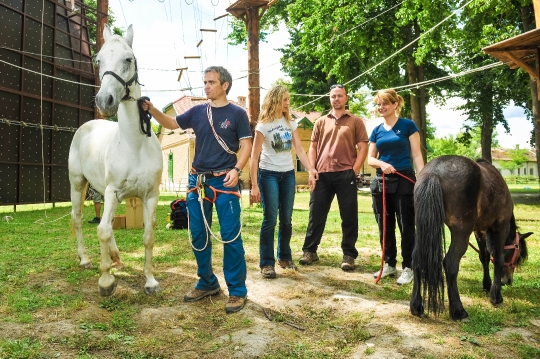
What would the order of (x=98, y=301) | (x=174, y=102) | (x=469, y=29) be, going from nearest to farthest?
(x=98, y=301)
(x=469, y=29)
(x=174, y=102)

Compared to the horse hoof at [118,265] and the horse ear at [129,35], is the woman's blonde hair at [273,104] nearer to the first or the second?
the horse ear at [129,35]

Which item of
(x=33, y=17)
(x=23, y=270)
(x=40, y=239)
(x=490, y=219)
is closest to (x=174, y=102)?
(x=33, y=17)

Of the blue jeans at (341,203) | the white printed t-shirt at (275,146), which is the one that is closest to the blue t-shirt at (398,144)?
the blue jeans at (341,203)

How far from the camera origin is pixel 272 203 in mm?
4703

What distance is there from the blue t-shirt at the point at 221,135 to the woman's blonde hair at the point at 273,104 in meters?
1.01

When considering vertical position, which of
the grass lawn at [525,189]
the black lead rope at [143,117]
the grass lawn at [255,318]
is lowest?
the grass lawn at [255,318]

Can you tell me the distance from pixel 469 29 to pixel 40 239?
1583cm

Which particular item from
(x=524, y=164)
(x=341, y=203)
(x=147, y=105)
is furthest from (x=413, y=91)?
(x=524, y=164)

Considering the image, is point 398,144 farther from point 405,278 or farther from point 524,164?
point 524,164

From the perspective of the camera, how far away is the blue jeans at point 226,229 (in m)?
3.67

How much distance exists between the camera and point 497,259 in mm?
3955

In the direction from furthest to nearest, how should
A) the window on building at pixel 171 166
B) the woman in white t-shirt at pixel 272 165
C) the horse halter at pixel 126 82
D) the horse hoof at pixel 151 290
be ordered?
the window on building at pixel 171 166
the woman in white t-shirt at pixel 272 165
the horse hoof at pixel 151 290
the horse halter at pixel 126 82

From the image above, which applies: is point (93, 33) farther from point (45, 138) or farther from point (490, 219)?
point (490, 219)

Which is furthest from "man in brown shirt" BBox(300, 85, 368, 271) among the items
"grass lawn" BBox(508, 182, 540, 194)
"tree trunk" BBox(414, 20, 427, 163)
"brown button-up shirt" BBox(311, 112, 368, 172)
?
"grass lawn" BBox(508, 182, 540, 194)
